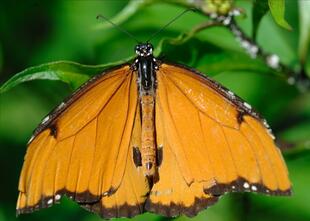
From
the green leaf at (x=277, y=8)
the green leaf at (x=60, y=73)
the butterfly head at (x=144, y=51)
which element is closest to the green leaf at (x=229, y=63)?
the butterfly head at (x=144, y=51)

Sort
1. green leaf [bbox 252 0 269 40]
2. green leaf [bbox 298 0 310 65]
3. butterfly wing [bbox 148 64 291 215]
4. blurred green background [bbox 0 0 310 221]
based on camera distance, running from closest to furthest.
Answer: butterfly wing [bbox 148 64 291 215], green leaf [bbox 252 0 269 40], green leaf [bbox 298 0 310 65], blurred green background [bbox 0 0 310 221]

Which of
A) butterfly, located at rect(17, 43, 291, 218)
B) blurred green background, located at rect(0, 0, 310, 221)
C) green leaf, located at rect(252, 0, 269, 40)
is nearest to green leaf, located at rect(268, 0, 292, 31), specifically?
green leaf, located at rect(252, 0, 269, 40)

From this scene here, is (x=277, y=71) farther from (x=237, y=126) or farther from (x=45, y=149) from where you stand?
(x=45, y=149)

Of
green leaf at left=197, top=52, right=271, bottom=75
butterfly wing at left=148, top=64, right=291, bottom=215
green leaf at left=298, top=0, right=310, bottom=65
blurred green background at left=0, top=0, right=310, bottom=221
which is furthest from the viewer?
blurred green background at left=0, top=0, right=310, bottom=221

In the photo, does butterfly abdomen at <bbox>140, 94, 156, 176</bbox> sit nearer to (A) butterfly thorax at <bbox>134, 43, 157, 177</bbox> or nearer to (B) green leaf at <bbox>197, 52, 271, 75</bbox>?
(A) butterfly thorax at <bbox>134, 43, 157, 177</bbox>

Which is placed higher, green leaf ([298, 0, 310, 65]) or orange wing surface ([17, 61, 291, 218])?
green leaf ([298, 0, 310, 65])

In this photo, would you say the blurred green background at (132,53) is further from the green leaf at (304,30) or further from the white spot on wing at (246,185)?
the white spot on wing at (246,185)
